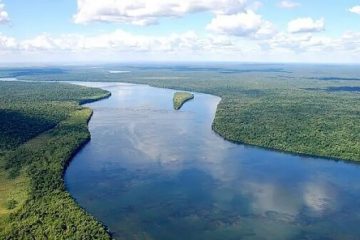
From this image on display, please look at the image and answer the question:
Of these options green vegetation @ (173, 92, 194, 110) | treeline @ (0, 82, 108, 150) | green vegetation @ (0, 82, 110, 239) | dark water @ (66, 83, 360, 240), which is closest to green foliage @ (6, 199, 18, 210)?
green vegetation @ (0, 82, 110, 239)

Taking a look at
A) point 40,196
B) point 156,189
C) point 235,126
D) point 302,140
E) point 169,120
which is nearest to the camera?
point 40,196

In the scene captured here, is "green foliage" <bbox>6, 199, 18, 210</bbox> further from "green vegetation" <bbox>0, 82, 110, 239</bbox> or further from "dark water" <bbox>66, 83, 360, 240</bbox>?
"dark water" <bbox>66, 83, 360, 240</bbox>

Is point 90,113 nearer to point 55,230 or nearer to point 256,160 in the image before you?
point 256,160

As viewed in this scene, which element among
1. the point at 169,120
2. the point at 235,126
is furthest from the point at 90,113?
the point at 235,126

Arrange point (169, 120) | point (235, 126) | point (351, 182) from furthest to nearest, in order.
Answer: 1. point (169, 120)
2. point (235, 126)
3. point (351, 182)

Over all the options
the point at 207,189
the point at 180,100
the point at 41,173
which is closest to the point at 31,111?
the point at 41,173

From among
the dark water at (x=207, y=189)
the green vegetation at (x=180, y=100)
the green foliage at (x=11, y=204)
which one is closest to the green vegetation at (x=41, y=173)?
the green foliage at (x=11, y=204)

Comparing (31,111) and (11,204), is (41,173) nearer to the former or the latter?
(11,204)
